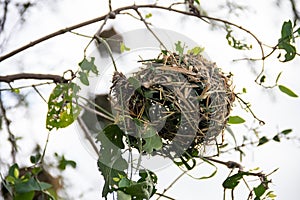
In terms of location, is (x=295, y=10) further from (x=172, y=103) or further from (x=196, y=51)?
(x=172, y=103)

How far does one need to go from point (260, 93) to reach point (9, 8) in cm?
77

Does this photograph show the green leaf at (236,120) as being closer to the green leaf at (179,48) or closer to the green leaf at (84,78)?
the green leaf at (179,48)

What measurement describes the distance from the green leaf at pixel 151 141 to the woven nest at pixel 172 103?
11 millimetres

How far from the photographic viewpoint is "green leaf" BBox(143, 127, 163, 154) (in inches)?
32.9

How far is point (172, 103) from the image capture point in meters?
0.88

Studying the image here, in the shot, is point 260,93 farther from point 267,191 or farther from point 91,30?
point 267,191

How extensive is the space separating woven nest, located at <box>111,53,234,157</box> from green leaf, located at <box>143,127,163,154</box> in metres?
0.01

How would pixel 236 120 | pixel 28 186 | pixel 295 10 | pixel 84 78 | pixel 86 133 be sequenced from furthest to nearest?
pixel 295 10
pixel 86 133
pixel 236 120
pixel 84 78
pixel 28 186

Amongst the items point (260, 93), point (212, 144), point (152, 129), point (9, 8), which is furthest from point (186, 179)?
point (9, 8)

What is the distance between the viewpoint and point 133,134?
2.90ft

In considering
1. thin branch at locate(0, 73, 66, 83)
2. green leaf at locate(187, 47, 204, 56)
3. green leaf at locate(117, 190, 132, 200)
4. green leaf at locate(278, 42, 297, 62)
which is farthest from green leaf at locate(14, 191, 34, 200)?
green leaf at locate(278, 42, 297, 62)

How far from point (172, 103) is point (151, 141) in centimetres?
7

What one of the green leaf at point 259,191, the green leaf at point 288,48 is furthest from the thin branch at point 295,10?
the green leaf at point 259,191

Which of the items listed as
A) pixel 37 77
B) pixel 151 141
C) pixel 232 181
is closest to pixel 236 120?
pixel 232 181
